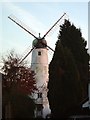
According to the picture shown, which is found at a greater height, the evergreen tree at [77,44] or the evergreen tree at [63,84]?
the evergreen tree at [77,44]

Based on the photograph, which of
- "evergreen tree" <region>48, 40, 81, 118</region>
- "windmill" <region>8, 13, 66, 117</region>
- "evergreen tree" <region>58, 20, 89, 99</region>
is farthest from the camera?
"windmill" <region>8, 13, 66, 117</region>

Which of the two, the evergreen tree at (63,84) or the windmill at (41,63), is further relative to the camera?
the windmill at (41,63)

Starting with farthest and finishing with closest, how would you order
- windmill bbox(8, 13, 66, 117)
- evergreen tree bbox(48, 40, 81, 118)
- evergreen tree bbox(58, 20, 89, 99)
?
windmill bbox(8, 13, 66, 117) → evergreen tree bbox(58, 20, 89, 99) → evergreen tree bbox(48, 40, 81, 118)

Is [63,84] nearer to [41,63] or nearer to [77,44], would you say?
[77,44]

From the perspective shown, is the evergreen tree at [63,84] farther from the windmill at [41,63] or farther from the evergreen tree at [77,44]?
the windmill at [41,63]

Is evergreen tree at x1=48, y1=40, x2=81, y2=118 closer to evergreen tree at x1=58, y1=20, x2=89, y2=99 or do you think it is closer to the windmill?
evergreen tree at x1=58, y1=20, x2=89, y2=99

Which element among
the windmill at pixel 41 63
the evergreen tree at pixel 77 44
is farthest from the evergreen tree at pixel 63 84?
the windmill at pixel 41 63

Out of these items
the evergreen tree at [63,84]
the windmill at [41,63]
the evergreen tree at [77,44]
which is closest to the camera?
the evergreen tree at [63,84]

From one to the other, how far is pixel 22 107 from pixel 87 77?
907 centimetres

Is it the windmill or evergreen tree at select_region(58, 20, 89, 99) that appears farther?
the windmill

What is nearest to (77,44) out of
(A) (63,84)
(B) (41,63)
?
(A) (63,84)

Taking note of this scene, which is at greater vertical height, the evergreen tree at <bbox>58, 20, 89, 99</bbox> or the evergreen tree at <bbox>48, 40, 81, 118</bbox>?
the evergreen tree at <bbox>58, 20, 89, 99</bbox>

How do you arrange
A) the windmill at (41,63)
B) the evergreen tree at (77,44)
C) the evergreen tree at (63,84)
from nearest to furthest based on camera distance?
the evergreen tree at (63,84), the evergreen tree at (77,44), the windmill at (41,63)

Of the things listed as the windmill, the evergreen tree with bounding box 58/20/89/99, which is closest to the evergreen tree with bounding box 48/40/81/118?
the evergreen tree with bounding box 58/20/89/99
